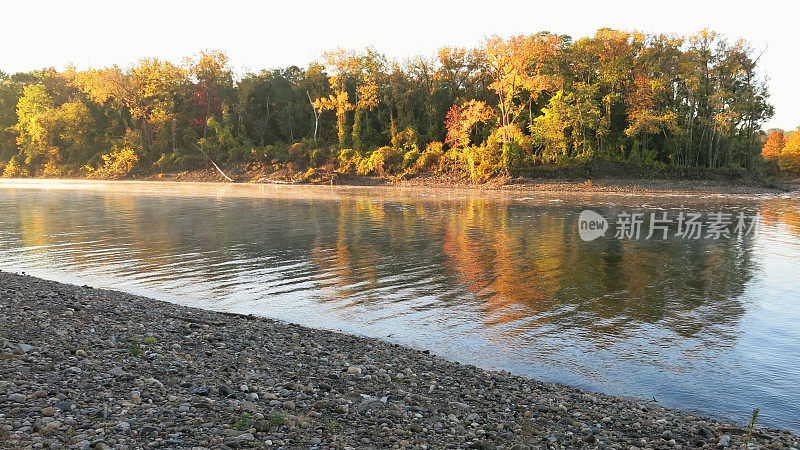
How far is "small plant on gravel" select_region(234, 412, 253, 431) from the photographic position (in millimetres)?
4764

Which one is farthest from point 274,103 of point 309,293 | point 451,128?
point 309,293

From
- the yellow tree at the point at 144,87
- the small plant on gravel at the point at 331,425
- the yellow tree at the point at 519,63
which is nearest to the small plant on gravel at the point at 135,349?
the small plant on gravel at the point at 331,425

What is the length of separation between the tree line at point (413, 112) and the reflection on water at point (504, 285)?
26.2 m

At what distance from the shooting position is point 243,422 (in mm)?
4824

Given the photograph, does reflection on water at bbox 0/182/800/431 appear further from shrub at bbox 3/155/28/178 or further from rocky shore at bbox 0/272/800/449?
shrub at bbox 3/155/28/178

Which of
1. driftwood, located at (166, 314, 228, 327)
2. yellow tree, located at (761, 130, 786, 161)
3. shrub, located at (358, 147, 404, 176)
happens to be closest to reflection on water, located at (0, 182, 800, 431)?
driftwood, located at (166, 314, 228, 327)

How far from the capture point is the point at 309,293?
1259 cm

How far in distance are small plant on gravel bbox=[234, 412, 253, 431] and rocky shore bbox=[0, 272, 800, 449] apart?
0.04 feet

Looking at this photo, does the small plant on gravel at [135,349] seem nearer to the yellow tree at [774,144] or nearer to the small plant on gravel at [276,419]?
the small plant on gravel at [276,419]

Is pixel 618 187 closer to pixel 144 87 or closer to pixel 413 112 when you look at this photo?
pixel 413 112

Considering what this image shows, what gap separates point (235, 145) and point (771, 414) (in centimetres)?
7215

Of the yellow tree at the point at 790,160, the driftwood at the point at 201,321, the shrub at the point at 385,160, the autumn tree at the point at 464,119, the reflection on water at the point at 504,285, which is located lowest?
the reflection on water at the point at 504,285

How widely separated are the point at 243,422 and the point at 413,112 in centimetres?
6370

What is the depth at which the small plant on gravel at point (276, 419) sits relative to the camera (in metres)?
4.91
